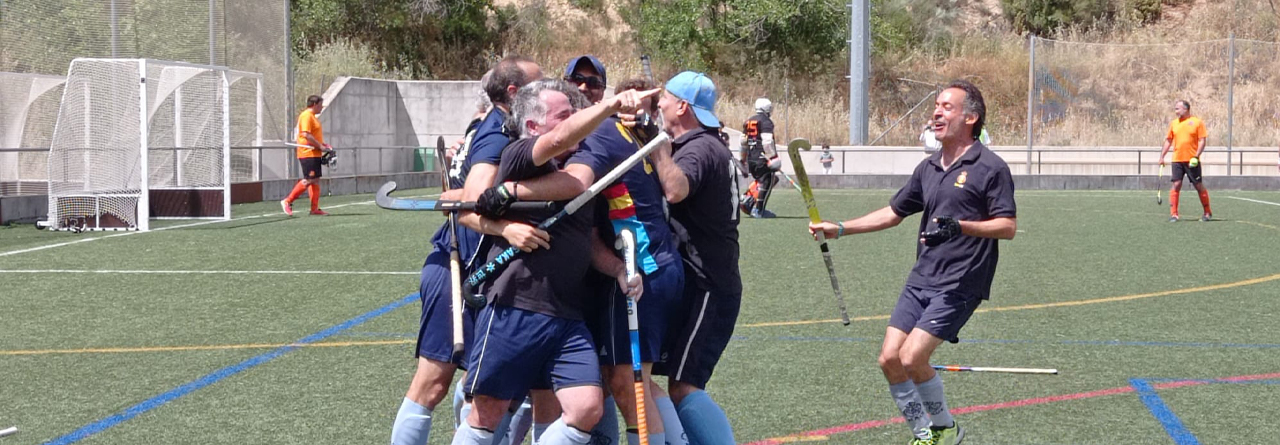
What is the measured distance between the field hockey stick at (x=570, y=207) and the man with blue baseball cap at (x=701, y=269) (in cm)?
67

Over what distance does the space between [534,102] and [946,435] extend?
2644 mm

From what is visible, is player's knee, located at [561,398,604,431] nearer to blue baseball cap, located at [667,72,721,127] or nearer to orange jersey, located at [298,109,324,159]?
blue baseball cap, located at [667,72,721,127]

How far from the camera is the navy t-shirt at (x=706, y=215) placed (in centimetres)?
517

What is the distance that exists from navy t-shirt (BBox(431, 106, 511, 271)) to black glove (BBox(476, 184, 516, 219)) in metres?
0.26

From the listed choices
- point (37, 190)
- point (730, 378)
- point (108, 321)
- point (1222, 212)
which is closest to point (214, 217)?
point (37, 190)

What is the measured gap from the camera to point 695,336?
204 inches

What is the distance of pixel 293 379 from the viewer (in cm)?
751

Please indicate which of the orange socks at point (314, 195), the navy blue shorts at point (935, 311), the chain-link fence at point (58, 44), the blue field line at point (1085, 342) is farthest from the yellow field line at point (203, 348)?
the orange socks at point (314, 195)

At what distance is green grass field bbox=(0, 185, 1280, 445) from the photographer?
6.52 meters

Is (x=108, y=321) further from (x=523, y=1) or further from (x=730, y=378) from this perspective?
(x=523, y=1)

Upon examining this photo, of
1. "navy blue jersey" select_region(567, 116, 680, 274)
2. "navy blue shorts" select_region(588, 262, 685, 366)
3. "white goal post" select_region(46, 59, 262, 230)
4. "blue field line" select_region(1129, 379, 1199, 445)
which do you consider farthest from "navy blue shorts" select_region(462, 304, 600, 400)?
"white goal post" select_region(46, 59, 262, 230)

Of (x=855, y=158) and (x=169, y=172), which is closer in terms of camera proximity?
(x=169, y=172)

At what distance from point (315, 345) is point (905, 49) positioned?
38755mm

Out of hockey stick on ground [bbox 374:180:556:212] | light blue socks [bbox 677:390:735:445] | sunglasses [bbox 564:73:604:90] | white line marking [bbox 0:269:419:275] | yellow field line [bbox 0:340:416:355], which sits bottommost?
yellow field line [bbox 0:340:416:355]
